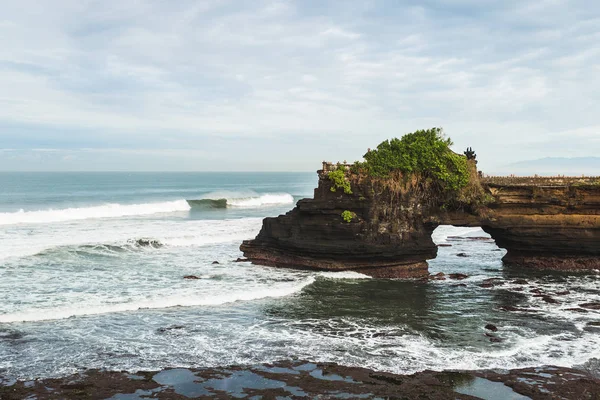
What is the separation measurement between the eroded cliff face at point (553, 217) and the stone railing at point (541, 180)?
49 mm

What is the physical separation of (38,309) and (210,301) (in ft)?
19.0

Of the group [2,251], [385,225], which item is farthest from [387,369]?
[2,251]

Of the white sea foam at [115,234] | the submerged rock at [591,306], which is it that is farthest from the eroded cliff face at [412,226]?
the white sea foam at [115,234]

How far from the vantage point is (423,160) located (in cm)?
2375

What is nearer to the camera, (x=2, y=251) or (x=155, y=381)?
(x=155, y=381)

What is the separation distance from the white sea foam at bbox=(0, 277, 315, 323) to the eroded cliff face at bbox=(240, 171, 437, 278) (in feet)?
8.03

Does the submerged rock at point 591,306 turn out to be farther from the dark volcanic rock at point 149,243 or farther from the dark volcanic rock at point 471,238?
the dark volcanic rock at point 149,243

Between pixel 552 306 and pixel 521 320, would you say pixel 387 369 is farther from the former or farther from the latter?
pixel 552 306

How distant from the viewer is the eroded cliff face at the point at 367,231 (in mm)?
23344

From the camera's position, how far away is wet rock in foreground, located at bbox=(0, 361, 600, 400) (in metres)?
11.4

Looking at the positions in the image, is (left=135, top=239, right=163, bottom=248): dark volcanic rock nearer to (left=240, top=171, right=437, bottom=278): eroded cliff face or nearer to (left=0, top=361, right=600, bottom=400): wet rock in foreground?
(left=240, top=171, right=437, bottom=278): eroded cliff face

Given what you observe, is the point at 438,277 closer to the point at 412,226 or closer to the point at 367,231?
the point at 412,226

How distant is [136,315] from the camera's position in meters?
17.2

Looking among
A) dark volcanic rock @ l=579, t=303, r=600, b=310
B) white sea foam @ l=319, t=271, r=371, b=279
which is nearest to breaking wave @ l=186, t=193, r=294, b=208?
white sea foam @ l=319, t=271, r=371, b=279
